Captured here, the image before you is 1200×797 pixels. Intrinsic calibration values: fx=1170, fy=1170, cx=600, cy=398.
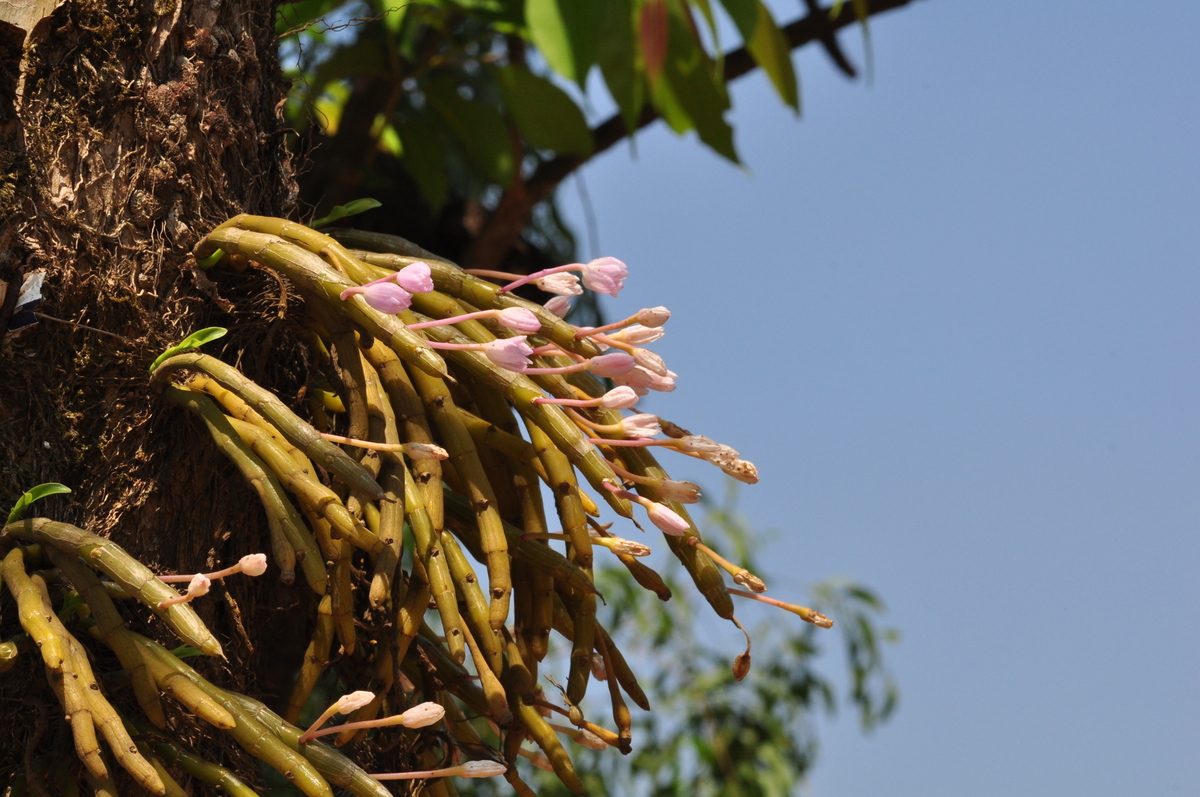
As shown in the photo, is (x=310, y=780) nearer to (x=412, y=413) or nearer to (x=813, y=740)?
(x=412, y=413)

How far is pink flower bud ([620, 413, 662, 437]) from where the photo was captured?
691mm

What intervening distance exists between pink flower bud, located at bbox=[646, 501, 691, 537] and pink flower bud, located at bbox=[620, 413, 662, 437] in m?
0.04

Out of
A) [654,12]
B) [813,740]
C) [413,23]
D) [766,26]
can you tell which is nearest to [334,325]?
[654,12]

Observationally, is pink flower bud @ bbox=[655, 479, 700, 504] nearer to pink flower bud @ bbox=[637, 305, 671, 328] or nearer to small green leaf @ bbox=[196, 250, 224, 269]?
pink flower bud @ bbox=[637, 305, 671, 328]

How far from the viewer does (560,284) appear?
0.78 meters

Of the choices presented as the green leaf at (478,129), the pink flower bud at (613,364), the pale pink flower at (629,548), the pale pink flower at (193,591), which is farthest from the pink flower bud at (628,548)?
the green leaf at (478,129)

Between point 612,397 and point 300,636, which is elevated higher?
point 612,397

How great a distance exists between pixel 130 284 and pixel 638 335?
322mm

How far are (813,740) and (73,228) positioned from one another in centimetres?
264

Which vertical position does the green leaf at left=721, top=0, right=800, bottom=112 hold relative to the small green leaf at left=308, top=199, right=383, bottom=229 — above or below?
above

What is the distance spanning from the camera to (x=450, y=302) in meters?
0.76

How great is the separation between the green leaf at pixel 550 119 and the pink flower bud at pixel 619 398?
1.43 metres

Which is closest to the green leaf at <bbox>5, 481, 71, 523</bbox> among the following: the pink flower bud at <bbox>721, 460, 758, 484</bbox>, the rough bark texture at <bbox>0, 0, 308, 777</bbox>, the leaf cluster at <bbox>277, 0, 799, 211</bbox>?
the rough bark texture at <bbox>0, 0, 308, 777</bbox>

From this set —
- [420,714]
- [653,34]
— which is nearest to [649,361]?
[420,714]
